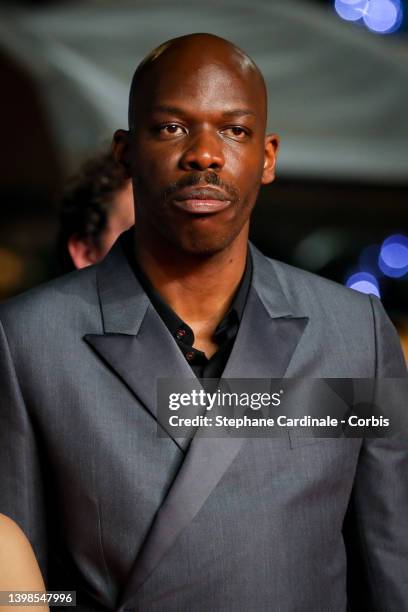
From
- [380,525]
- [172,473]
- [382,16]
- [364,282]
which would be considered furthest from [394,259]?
[172,473]

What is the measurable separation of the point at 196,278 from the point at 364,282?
3.79m

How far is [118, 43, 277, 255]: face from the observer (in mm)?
1779

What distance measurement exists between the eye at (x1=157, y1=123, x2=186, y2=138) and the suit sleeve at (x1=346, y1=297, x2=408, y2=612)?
0.58 meters

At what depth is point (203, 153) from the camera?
1.76 meters

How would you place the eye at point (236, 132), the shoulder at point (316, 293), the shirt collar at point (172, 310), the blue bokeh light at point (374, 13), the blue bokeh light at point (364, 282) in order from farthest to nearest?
the blue bokeh light at point (374, 13), the blue bokeh light at point (364, 282), the shoulder at point (316, 293), the shirt collar at point (172, 310), the eye at point (236, 132)

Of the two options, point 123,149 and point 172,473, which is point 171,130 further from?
point 172,473

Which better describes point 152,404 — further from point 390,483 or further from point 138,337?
point 390,483

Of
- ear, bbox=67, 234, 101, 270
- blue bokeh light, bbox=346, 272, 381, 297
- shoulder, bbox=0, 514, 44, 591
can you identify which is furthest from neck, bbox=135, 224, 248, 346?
blue bokeh light, bbox=346, 272, 381, 297

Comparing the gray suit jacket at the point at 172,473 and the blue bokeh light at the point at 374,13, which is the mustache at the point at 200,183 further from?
the blue bokeh light at the point at 374,13

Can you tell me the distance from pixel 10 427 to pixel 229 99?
2.32ft

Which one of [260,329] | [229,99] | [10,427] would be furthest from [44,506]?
[229,99]

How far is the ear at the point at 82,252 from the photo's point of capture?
2.75 meters

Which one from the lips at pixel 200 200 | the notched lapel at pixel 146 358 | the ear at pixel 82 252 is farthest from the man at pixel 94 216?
the lips at pixel 200 200

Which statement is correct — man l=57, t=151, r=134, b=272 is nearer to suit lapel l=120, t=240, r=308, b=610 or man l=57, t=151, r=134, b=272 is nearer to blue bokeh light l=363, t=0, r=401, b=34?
suit lapel l=120, t=240, r=308, b=610
